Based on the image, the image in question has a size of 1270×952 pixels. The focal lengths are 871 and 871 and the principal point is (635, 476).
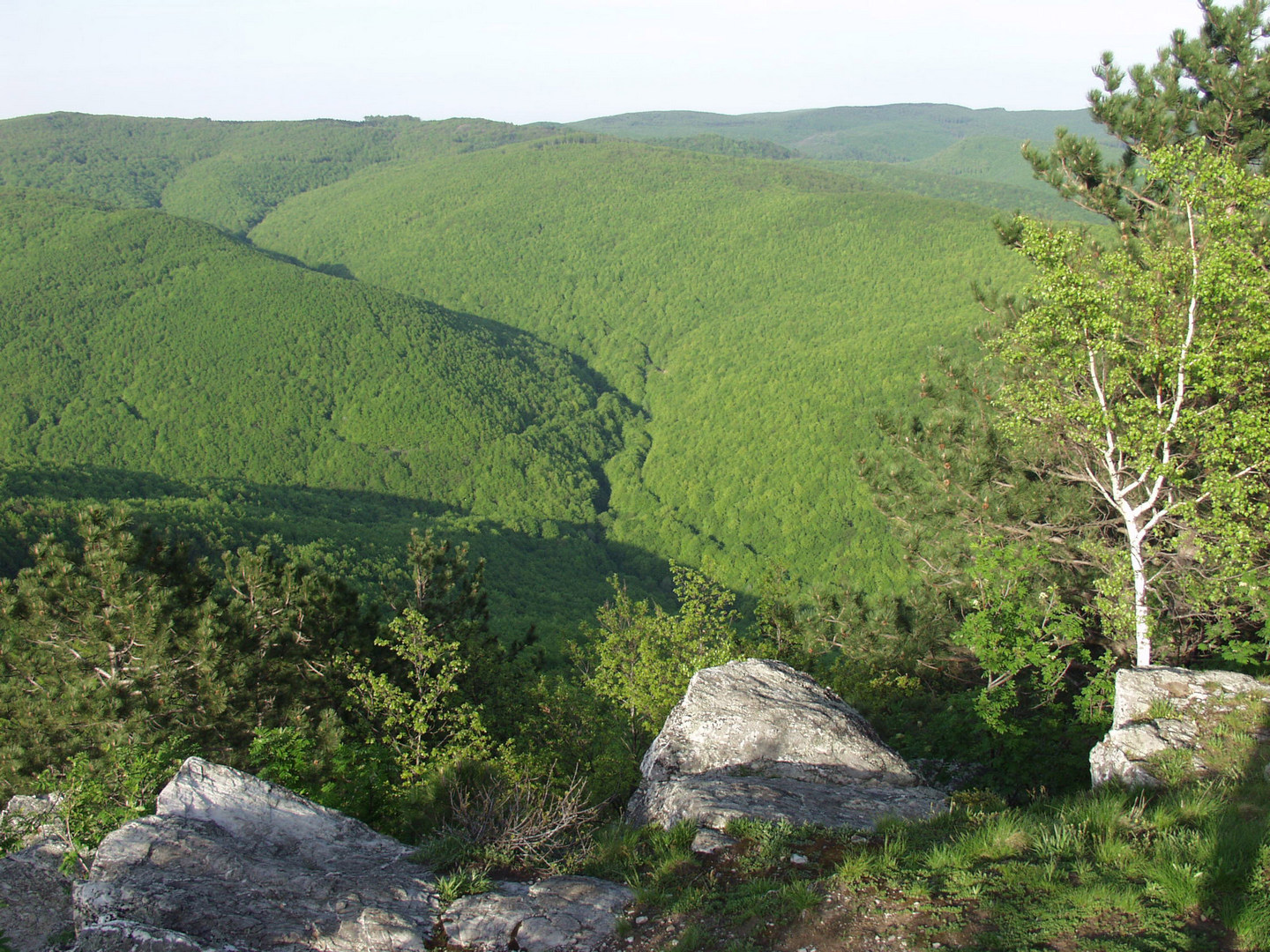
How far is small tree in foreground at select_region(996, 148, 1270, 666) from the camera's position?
37.6ft

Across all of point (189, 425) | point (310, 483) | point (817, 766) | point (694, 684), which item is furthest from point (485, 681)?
point (189, 425)

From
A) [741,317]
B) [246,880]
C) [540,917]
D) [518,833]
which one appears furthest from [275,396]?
[540,917]

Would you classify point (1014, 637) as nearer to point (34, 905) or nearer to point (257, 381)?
point (34, 905)

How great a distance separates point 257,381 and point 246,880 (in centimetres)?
11748

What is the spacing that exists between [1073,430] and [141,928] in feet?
42.2

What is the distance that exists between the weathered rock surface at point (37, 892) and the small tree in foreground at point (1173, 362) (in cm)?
1358

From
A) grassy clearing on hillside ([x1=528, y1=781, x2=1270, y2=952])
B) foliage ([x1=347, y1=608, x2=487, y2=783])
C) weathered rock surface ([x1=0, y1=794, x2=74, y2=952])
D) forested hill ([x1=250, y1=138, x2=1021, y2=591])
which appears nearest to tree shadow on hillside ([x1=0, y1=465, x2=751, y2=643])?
forested hill ([x1=250, y1=138, x2=1021, y2=591])

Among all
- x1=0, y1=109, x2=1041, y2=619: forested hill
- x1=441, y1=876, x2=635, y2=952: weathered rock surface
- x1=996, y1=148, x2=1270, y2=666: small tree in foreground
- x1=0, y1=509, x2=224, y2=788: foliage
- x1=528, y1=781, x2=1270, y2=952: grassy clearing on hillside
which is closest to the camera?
x1=528, y1=781, x2=1270, y2=952: grassy clearing on hillside

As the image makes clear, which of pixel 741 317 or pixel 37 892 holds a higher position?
pixel 741 317

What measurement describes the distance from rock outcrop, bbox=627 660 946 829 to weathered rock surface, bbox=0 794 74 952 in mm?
6107

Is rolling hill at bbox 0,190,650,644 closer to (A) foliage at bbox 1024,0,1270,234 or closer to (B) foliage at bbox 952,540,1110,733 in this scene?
(A) foliage at bbox 1024,0,1270,234

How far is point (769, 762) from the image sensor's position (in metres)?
11.3

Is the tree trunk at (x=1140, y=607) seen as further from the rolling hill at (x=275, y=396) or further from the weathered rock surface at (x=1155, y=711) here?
the rolling hill at (x=275, y=396)

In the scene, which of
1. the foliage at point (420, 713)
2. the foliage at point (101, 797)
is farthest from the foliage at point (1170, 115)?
the foliage at point (101, 797)
